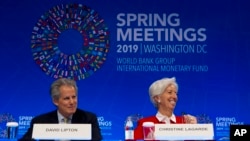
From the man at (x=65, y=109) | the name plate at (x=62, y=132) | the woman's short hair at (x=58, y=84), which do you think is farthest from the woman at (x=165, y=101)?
the name plate at (x=62, y=132)

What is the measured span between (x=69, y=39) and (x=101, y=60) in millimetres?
403

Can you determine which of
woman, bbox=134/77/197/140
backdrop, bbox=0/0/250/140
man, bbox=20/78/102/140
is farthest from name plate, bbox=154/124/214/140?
backdrop, bbox=0/0/250/140

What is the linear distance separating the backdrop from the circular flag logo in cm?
1

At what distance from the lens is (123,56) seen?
200 inches

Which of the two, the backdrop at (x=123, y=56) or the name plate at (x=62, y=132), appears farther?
the backdrop at (x=123, y=56)

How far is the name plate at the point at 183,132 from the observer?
2654 mm

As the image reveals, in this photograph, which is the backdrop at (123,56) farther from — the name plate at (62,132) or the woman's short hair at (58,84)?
the name plate at (62,132)

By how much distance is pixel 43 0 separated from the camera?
507 cm

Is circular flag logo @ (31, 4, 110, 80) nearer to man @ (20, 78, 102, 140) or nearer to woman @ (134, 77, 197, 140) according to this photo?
woman @ (134, 77, 197, 140)

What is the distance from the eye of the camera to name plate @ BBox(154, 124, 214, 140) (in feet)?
8.71

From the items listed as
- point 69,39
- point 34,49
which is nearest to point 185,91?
point 69,39

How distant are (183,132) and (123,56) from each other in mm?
2477

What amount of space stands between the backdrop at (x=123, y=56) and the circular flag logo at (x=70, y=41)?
11 mm

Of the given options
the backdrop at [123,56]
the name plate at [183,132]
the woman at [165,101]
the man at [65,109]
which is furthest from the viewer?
the backdrop at [123,56]
